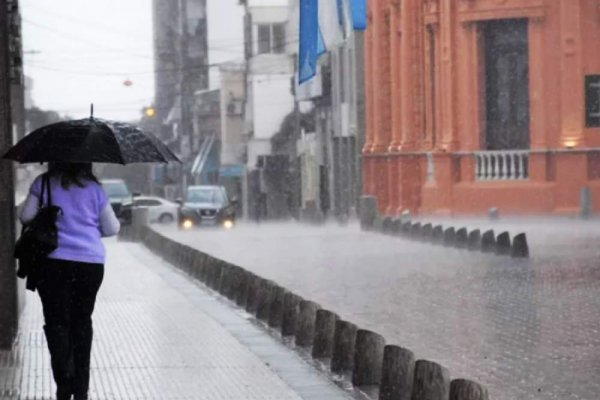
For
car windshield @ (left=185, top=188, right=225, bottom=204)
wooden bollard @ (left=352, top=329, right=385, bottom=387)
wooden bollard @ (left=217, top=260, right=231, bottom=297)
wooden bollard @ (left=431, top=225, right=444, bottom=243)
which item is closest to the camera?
wooden bollard @ (left=352, top=329, right=385, bottom=387)

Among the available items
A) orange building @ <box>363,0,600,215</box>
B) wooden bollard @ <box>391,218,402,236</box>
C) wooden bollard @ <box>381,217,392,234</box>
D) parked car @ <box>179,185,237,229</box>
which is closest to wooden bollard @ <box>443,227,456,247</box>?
Result: wooden bollard @ <box>391,218,402,236</box>

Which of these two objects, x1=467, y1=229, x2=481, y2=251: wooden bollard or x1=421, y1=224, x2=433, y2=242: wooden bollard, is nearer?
x1=467, y1=229, x2=481, y2=251: wooden bollard

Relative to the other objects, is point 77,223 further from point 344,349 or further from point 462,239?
point 462,239

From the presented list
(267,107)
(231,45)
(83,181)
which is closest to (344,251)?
(83,181)

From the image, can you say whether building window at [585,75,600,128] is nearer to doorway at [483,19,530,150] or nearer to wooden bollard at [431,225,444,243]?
wooden bollard at [431,225,444,243]

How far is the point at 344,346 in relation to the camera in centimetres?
1454

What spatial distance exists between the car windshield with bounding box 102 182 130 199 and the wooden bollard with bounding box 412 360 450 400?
61785 mm

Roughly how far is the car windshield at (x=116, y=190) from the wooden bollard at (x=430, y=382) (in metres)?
61.8

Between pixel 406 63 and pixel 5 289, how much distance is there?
39.9m

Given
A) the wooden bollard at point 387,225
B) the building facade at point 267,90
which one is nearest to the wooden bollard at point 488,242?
the wooden bollard at point 387,225

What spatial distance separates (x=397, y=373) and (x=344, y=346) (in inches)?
88.8

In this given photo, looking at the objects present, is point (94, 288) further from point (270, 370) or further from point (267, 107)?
point (267, 107)

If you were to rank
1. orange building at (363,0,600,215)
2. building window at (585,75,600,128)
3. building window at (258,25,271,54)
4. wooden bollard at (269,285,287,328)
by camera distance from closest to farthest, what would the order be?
wooden bollard at (269,285,287,328)
building window at (585,75,600,128)
orange building at (363,0,600,215)
building window at (258,25,271,54)

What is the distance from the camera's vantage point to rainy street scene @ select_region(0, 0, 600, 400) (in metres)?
12.2
